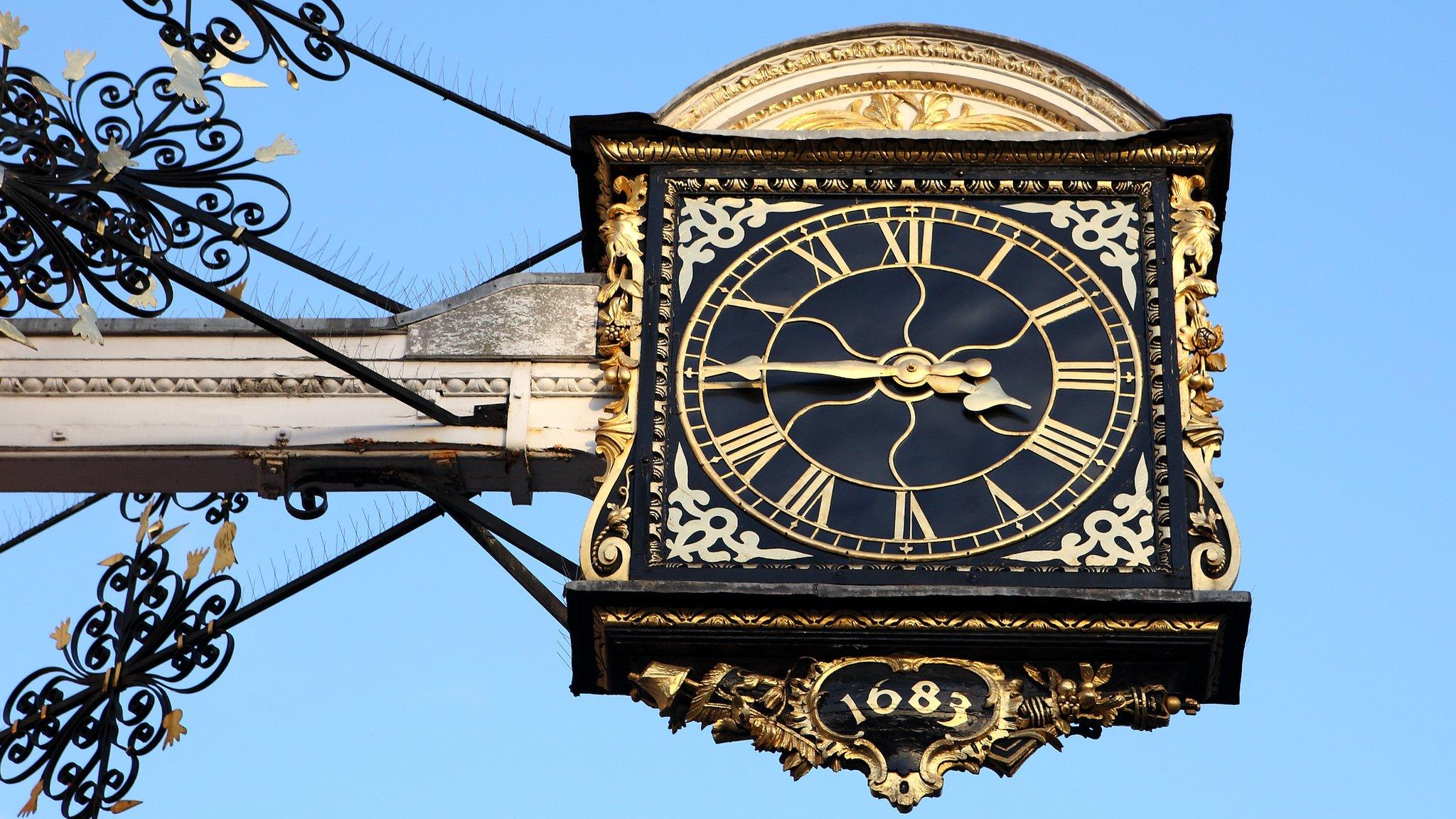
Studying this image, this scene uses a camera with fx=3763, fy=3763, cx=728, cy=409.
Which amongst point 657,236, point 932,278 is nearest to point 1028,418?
point 932,278

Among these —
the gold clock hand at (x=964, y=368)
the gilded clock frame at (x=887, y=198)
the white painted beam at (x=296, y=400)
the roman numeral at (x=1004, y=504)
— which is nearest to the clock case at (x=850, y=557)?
the gilded clock frame at (x=887, y=198)

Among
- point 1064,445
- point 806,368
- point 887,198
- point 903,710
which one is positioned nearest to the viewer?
point 903,710

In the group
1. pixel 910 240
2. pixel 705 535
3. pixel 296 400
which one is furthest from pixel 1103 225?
pixel 296 400

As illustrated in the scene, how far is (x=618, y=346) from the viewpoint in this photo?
12859 millimetres

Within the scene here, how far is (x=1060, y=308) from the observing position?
13.0 meters

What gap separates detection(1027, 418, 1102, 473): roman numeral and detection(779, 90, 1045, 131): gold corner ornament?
4.97 ft

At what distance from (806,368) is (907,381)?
35 centimetres

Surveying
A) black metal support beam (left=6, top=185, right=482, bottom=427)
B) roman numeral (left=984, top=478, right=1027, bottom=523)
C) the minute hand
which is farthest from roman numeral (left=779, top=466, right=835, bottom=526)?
black metal support beam (left=6, top=185, right=482, bottom=427)

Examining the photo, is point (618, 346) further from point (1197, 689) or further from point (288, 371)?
point (1197, 689)

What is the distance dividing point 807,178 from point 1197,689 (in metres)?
2.43

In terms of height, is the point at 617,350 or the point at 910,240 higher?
the point at 910,240

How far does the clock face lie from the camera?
40.7ft

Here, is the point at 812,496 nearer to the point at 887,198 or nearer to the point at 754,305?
the point at 754,305

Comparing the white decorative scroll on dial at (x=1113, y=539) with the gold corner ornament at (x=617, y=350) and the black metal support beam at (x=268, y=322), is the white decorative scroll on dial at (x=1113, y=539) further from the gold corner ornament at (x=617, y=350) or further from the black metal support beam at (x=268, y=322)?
the black metal support beam at (x=268, y=322)
